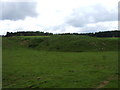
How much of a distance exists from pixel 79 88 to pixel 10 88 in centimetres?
884

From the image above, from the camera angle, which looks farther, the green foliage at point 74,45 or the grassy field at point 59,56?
the green foliage at point 74,45

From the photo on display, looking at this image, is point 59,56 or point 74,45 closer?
point 59,56

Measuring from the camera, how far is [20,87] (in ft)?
85.2

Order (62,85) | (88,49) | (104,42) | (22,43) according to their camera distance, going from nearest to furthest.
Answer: (62,85) < (88,49) < (104,42) < (22,43)

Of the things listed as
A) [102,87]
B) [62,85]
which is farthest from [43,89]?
[102,87]

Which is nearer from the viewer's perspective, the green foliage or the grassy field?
the grassy field

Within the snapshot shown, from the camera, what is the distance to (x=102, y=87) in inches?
950

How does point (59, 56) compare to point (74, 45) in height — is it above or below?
below

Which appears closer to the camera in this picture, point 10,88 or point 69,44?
point 10,88

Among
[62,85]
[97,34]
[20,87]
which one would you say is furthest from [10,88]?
[97,34]

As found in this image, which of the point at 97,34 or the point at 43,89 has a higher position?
the point at 97,34

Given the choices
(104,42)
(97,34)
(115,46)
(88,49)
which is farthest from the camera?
(97,34)

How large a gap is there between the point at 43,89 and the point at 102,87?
7081mm

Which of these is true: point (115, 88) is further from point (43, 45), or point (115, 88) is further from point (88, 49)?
point (43, 45)
